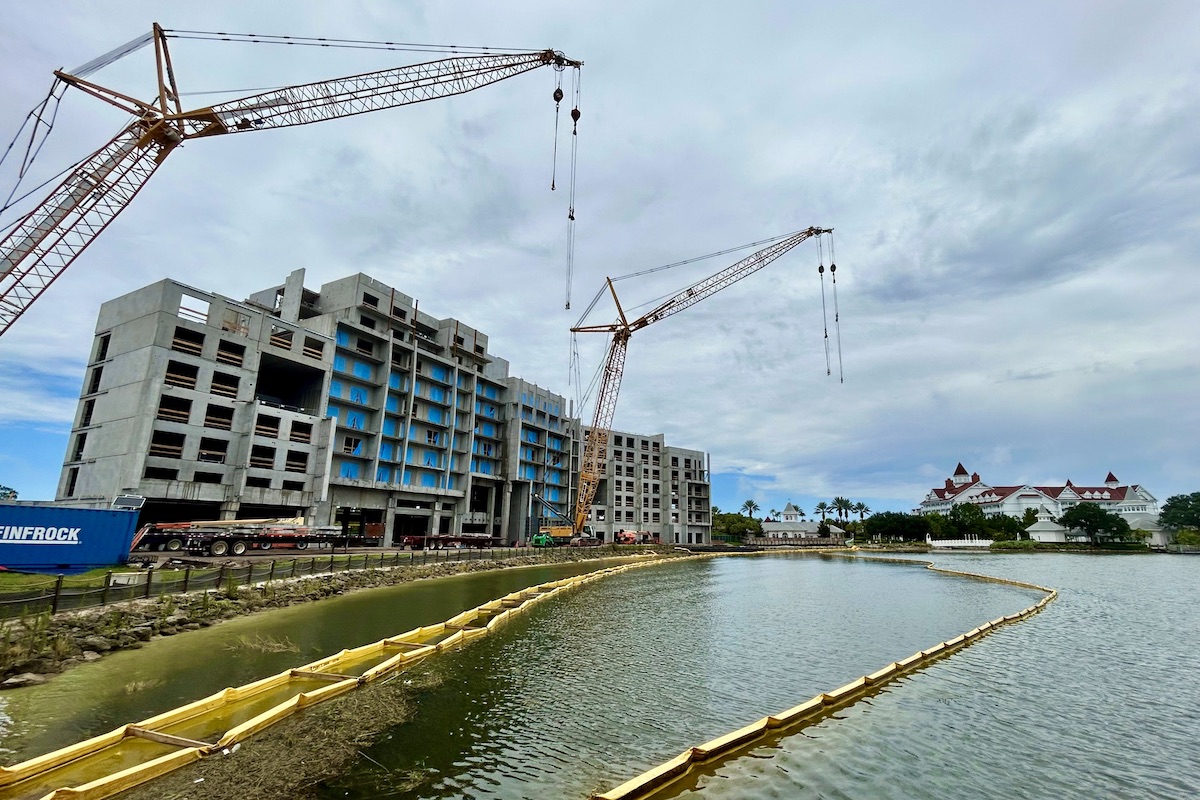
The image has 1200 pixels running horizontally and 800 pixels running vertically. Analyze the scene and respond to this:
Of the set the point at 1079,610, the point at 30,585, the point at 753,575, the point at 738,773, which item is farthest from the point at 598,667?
the point at 753,575

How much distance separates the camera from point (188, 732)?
1352cm

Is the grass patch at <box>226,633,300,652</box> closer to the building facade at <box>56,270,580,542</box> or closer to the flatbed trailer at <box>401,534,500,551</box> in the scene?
the building facade at <box>56,270,580,542</box>

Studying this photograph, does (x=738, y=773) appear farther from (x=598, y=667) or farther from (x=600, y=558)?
(x=600, y=558)

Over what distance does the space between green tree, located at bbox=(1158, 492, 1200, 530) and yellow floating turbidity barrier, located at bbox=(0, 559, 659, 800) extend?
224429mm

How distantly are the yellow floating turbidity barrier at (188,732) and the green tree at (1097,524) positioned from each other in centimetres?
18749

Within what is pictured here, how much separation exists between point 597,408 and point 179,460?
66697 millimetres

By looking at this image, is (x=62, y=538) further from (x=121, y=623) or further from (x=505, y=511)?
(x=505, y=511)

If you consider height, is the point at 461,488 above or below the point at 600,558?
above

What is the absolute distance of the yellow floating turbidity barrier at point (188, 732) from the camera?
1064 cm

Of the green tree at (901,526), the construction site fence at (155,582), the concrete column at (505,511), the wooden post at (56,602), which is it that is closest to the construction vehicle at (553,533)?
the concrete column at (505,511)

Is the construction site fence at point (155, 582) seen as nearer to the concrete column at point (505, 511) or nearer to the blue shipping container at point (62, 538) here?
the blue shipping container at point (62, 538)

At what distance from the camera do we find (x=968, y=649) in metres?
27.3

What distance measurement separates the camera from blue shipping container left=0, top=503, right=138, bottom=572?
102 feet

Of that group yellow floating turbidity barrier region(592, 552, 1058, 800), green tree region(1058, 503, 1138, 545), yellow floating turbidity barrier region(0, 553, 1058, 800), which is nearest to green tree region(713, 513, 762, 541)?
green tree region(1058, 503, 1138, 545)
